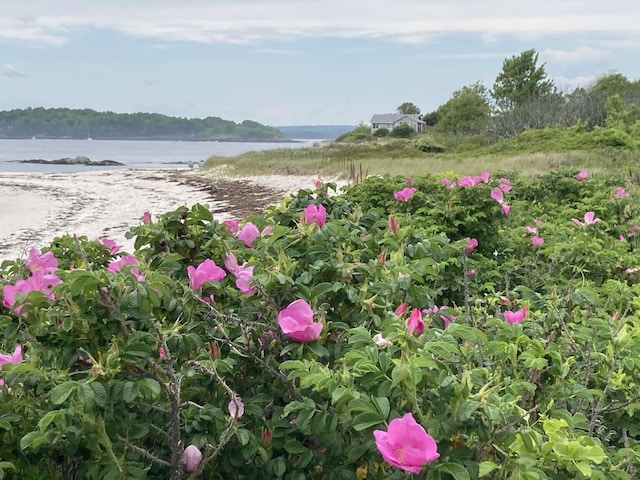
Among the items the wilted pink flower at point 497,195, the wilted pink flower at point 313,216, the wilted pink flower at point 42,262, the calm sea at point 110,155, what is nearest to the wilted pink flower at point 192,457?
the wilted pink flower at point 42,262

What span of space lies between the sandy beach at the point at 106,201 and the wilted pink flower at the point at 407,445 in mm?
8700

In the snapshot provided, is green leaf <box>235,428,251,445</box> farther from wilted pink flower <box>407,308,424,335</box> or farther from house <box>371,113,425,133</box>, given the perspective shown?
house <box>371,113,425,133</box>

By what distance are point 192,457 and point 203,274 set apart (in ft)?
1.69

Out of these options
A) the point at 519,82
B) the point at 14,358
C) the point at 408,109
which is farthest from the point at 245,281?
the point at 408,109

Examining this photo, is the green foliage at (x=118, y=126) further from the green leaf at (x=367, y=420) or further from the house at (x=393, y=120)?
the green leaf at (x=367, y=420)

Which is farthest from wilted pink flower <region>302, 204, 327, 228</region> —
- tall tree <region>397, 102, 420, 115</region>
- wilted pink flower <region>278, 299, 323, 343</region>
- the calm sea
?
tall tree <region>397, 102, 420, 115</region>

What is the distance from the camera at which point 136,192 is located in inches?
896

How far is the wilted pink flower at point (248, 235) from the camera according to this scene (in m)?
2.24

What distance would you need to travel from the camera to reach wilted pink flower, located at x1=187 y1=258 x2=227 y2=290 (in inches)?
69.6

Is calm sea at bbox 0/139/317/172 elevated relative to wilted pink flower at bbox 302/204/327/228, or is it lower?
lower

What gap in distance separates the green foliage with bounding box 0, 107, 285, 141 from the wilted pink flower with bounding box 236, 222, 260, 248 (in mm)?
170616

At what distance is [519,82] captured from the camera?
5809cm

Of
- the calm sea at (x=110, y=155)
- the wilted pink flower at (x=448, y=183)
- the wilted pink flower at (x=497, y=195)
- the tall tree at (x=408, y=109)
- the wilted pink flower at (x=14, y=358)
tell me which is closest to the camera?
the wilted pink flower at (x=14, y=358)

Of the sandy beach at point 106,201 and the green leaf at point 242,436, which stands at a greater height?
the green leaf at point 242,436
